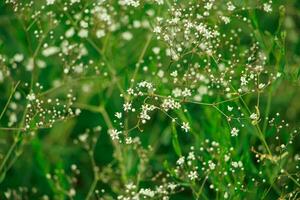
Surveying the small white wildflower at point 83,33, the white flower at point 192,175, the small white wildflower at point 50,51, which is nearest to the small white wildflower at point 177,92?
the white flower at point 192,175

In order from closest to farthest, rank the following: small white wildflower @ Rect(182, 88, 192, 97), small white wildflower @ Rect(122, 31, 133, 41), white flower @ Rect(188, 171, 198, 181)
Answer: small white wildflower @ Rect(182, 88, 192, 97) → white flower @ Rect(188, 171, 198, 181) → small white wildflower @ Rect(122, 31, 133, 41)

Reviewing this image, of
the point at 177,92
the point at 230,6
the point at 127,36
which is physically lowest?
the point at 127,36

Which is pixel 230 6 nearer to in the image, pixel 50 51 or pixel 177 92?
pixel 177 92

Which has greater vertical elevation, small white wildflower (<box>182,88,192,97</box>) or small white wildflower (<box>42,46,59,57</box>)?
small white wildflower (<box>182,88,192,97</box>)

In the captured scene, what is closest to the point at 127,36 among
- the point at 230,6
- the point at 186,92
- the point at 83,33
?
the point at 83,33

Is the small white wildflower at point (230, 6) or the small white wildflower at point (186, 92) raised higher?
the small white wildflower at point (230, 6)

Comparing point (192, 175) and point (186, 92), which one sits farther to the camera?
point (192, 175)

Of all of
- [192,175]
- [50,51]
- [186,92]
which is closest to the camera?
[186,92]

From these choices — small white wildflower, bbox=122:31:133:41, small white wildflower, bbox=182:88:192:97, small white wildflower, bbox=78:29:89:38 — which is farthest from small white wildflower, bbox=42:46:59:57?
small white wildflower, bbox=182:88:192:97

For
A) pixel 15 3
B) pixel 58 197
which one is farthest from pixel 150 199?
pixel 15 3

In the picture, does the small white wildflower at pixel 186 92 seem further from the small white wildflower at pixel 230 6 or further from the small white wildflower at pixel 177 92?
the small white wildflower at pixel 230 6

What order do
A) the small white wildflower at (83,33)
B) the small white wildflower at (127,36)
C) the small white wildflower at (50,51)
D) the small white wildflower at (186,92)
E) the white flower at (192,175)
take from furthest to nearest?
the small white wildflower at (127,36) → the small white wildflower at (50,51) → the small white wildflower at (83,33) → the white flower at (192,175) → the small white wildflower at (186,92)

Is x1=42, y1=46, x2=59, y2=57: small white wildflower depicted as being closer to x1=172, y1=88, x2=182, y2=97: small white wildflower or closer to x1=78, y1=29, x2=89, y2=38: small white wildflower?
→ x1=78, y1=29, x2=89, y2=38: small white wildflower

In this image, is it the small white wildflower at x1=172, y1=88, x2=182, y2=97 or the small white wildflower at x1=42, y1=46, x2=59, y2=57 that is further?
the small white wildflower at x1=42, y1=46, x2=59, y2=57
